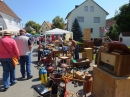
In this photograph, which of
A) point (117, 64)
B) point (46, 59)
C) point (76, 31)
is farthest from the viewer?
point (76, 31)

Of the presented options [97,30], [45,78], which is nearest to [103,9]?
[97,30]

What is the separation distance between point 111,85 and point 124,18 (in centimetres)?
2183

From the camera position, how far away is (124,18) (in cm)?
2247

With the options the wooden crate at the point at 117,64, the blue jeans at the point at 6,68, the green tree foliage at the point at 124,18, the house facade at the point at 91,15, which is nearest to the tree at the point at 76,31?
the house facade at the point at 91,15

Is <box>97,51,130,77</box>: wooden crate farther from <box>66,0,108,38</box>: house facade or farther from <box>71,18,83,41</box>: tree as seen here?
<box>66,0,108,38</box>: house facade

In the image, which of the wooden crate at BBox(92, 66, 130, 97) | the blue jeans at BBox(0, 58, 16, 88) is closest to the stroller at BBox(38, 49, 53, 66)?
the blue jeans at BBox(0, 58, 16, 88)

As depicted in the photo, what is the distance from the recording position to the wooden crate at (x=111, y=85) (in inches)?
123

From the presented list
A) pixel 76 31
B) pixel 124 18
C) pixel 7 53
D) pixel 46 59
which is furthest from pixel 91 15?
pixel 7 53

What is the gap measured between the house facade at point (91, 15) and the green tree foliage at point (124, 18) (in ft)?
22.0

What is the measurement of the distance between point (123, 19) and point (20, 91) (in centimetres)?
2196

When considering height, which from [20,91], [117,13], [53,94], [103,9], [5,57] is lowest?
[20,91]

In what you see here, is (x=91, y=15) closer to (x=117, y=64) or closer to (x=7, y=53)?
(x=7, y=53)

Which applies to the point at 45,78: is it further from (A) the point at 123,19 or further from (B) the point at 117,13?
(B) the point at 117,13

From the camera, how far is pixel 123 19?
2258 centimetres
